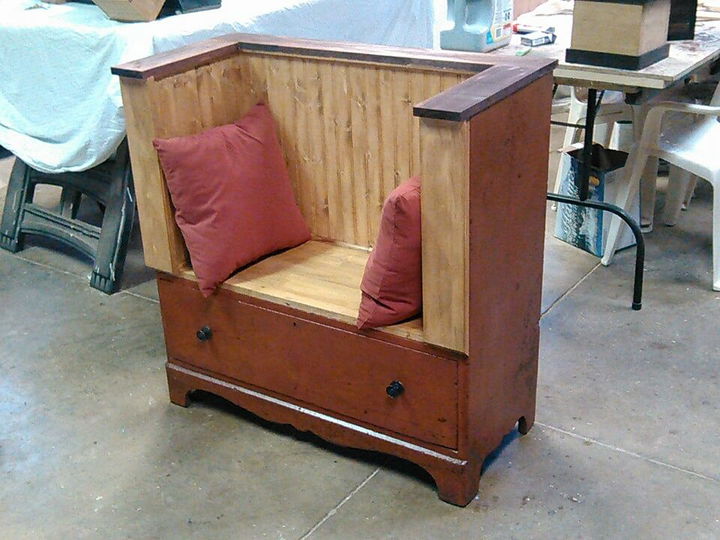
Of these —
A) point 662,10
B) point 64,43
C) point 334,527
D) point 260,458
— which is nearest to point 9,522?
point 260,458

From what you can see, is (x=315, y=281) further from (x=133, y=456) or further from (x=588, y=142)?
(x=588, y=142)

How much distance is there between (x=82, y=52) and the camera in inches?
121

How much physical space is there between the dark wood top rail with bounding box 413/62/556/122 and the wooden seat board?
54cm

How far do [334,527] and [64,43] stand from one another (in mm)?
1959

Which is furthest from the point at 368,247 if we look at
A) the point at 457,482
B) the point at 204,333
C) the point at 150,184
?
the point at 457,482

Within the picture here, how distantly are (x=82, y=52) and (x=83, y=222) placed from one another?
28.8 inches

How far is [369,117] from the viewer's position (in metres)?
2.40

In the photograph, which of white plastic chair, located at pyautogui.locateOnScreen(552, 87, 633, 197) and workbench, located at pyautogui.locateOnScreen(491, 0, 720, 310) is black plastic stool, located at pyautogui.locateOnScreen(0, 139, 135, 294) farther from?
white plastic chair, located at pyautogui.locateOnScreen(552, 87, 633, 197)

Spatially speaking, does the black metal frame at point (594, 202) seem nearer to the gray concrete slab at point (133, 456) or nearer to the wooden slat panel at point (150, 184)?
the gray concrete slab at point (133, 456)

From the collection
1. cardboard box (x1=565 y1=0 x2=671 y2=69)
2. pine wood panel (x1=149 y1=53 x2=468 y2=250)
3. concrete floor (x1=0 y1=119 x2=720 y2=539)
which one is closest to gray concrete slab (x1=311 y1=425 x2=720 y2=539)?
concrete floor (x1=0 y1=119 x2=720 y2=539)

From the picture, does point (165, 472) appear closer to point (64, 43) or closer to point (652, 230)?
point (64, 43)

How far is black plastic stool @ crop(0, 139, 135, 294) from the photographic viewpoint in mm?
3283

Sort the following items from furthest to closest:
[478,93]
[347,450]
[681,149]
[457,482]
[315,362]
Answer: [681,149]
[347,450]
[315,362]
[457,482]
[478,93]

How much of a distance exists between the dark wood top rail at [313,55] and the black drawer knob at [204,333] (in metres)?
0.68
